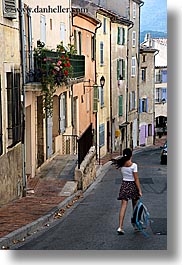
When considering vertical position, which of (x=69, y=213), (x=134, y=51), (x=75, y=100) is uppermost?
(x=134, y=51)

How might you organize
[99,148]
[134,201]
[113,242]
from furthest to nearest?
[99,148]
[134,201]
[113,242]

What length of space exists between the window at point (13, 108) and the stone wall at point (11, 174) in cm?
8

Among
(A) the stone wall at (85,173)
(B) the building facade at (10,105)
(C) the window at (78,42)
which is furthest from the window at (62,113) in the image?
(A) the stone wall at (85,173)

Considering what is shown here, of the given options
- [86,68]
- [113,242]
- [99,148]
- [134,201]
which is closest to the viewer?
[113,242]

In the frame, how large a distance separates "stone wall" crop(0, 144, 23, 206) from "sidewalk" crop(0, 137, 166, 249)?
0.09 meters

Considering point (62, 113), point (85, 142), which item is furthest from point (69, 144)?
point (62, 113)

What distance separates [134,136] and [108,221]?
A: 610 mm

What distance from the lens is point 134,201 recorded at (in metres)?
5.11

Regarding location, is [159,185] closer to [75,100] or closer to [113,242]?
[113,242]

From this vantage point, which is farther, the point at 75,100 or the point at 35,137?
the point at 75,100

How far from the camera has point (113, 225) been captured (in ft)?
16.8

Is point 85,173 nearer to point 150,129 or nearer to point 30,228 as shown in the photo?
point 150,129

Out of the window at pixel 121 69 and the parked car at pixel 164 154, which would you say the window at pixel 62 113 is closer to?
the window at pixel 121 69

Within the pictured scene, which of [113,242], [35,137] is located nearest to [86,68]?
[35,137]
